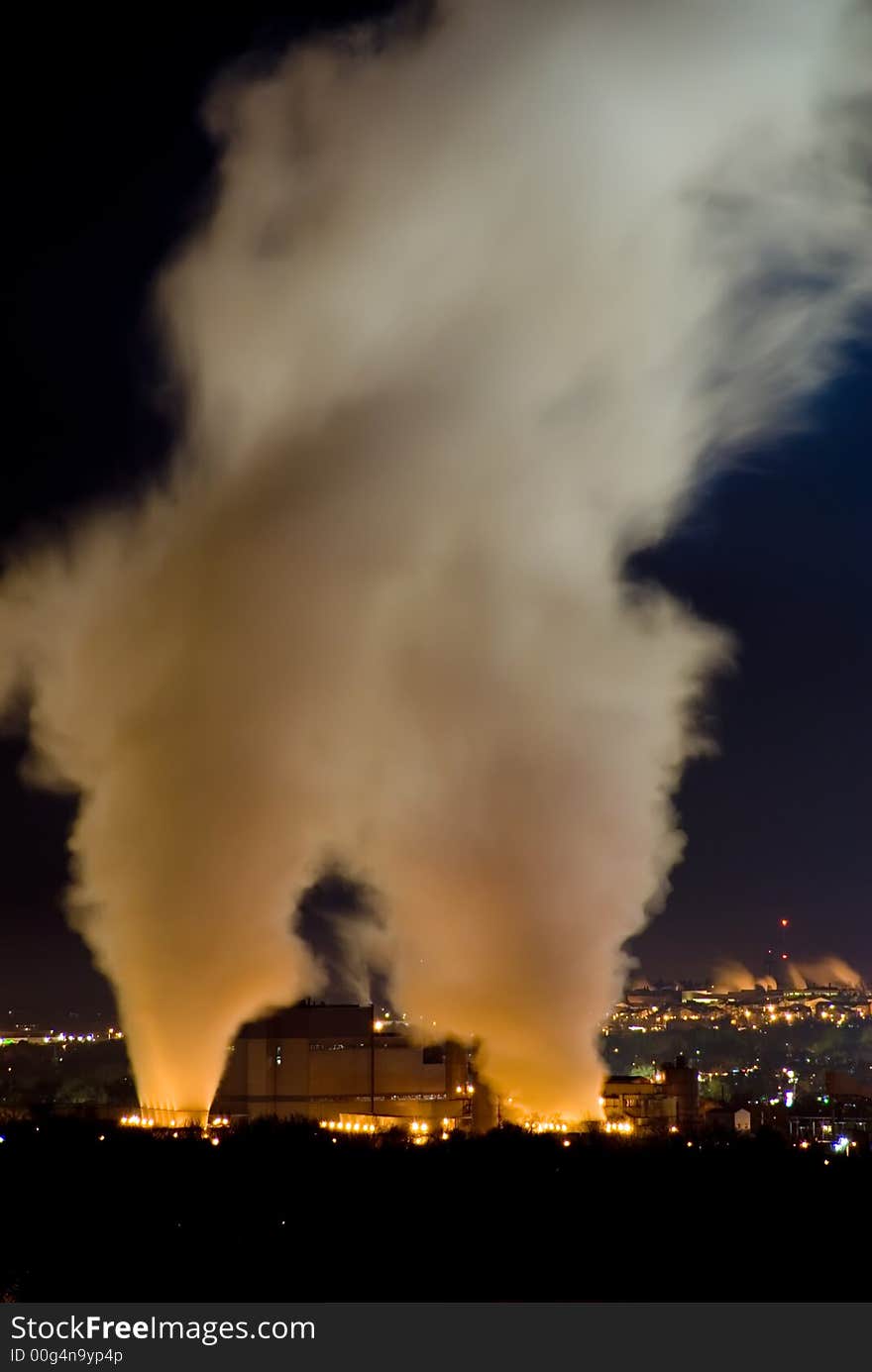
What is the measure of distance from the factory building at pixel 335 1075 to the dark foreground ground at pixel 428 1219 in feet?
31.9

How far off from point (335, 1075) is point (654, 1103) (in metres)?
13.0

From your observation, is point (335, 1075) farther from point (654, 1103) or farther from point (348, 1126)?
point (654, 1103)

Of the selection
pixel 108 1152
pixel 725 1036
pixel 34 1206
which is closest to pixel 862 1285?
pixel 34 1206

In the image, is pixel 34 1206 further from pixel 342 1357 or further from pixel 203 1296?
pixel 342 1357

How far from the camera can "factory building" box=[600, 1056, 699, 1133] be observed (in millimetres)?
66188

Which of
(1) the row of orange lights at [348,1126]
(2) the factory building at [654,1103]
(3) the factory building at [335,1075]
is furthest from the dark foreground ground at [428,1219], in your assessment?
(3) the factory building at [335,1075]

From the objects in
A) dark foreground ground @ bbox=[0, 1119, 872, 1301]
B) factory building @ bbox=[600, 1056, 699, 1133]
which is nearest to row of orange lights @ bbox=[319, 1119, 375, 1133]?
dark foreground ground @ bbox=[0, 1119, 872, 1301]

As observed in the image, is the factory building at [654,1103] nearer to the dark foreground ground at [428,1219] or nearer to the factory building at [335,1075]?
the factory building at [335,1075]

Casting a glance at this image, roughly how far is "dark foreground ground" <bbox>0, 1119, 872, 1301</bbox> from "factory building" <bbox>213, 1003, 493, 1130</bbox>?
31.9 feet

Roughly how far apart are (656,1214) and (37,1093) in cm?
6942

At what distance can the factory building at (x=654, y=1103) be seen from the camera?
66.2 m

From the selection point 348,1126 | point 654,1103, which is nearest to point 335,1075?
point 348,1126

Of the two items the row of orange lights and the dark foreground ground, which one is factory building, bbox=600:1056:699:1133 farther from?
the row of orange lights

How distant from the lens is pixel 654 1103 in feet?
225
